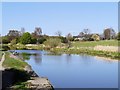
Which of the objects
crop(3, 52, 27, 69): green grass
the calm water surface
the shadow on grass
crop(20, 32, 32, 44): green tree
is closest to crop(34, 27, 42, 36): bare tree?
crop(20, 32, 32, 44): green tree

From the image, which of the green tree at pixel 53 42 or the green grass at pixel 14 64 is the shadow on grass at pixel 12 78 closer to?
the green grass at pixel 14 64

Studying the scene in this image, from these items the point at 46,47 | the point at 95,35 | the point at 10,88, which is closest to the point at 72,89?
the point at 10,88

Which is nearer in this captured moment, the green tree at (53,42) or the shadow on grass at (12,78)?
the shadow on grass at (12,78)

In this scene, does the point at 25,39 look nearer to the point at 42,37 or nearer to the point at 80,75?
the point at 42,37

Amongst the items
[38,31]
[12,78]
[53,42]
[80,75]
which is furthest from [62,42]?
[12,78]

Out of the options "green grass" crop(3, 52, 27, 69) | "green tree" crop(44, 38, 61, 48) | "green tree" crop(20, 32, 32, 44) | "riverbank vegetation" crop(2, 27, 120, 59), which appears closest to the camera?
"green grass" crop(3, 52, 27, 69)

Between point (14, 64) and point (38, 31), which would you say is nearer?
point (14, 64)

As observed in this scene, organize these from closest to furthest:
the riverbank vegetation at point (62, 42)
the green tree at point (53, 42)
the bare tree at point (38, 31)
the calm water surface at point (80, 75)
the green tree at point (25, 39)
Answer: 1. the calm water surface at point (80, 75)
2. the riverbank vegetation at point (62, 42)
3. the green tree at point (53, 42)
4. the green tree at point (25, 39)
5. the bare tree at point (38, 31)

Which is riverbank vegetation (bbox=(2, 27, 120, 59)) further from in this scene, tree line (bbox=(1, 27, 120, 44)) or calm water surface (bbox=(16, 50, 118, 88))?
calm water surface (bbox=(16, 50, 118, 88))

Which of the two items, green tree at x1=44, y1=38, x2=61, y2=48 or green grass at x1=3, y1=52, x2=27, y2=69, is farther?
green tree at x1=44, y1=38, x2=61, y2=48

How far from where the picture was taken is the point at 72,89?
721 inches

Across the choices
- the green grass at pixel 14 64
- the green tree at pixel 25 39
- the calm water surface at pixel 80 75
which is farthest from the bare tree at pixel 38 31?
the green grass at pixel 14 64

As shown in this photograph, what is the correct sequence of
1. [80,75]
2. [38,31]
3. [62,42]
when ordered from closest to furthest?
[80,75] < [62,42] < [38,31]

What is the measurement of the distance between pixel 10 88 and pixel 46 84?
252cm
